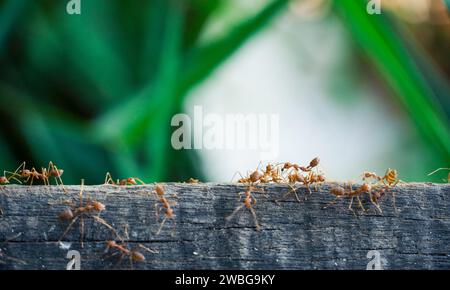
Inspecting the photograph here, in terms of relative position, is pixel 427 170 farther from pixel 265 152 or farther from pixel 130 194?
pixel 130 194

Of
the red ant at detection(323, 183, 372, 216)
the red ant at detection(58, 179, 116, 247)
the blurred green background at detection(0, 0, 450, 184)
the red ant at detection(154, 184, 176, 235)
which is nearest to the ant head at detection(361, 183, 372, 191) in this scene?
the red ant at detection(323, 183, 372, 216)

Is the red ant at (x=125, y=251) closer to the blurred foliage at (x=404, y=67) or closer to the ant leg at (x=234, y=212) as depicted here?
the ant leg at (x=234, y=212)

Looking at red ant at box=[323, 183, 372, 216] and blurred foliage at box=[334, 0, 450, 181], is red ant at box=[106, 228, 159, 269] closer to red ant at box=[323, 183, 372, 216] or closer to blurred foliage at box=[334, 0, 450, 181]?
red ant at box=[323, 183, 372, 216]

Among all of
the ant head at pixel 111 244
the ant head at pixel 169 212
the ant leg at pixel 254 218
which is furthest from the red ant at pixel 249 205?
the ant head at pixel 111 244

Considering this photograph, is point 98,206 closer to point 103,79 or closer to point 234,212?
point 234,212

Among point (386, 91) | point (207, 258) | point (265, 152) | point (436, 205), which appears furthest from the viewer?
point (386, 91)

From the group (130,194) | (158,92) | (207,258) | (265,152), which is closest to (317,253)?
(207,258)

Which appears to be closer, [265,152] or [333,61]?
[265,152]

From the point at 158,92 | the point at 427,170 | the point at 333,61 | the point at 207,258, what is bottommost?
the point at 207,258
